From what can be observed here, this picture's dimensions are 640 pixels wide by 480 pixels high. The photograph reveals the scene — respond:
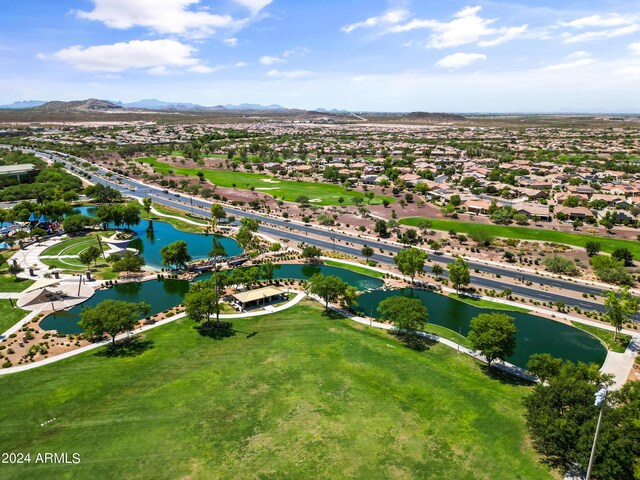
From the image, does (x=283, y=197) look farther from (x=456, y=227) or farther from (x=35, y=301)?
(x=35, y=301)

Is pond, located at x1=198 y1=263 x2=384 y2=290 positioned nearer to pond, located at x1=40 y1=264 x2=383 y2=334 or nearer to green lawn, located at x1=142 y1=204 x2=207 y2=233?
pond, located at x1=40 y1=264 x2=383 y2=334

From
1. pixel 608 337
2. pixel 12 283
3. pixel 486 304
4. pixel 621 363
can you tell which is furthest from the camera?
pixel 12 283

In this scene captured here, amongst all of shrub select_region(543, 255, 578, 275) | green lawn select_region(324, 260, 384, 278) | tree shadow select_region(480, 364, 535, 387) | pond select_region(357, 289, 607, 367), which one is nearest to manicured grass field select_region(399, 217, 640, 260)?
shrub select_region(543, 255, 578, 275)

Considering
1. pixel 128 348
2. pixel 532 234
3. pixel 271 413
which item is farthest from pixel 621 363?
pixel 128 348

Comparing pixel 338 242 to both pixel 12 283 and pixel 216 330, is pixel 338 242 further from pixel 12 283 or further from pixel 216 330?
pixel 12 283

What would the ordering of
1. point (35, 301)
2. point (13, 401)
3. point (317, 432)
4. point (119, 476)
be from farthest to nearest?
point (35, 301), point (13, 401), point (317, 432), point (119, 476)

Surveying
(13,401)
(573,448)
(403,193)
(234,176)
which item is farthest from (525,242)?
(234,176)

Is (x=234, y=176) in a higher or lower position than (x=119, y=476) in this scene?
higher

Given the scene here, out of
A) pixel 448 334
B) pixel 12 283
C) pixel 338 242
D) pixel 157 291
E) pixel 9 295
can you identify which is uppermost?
pixel 338 242
